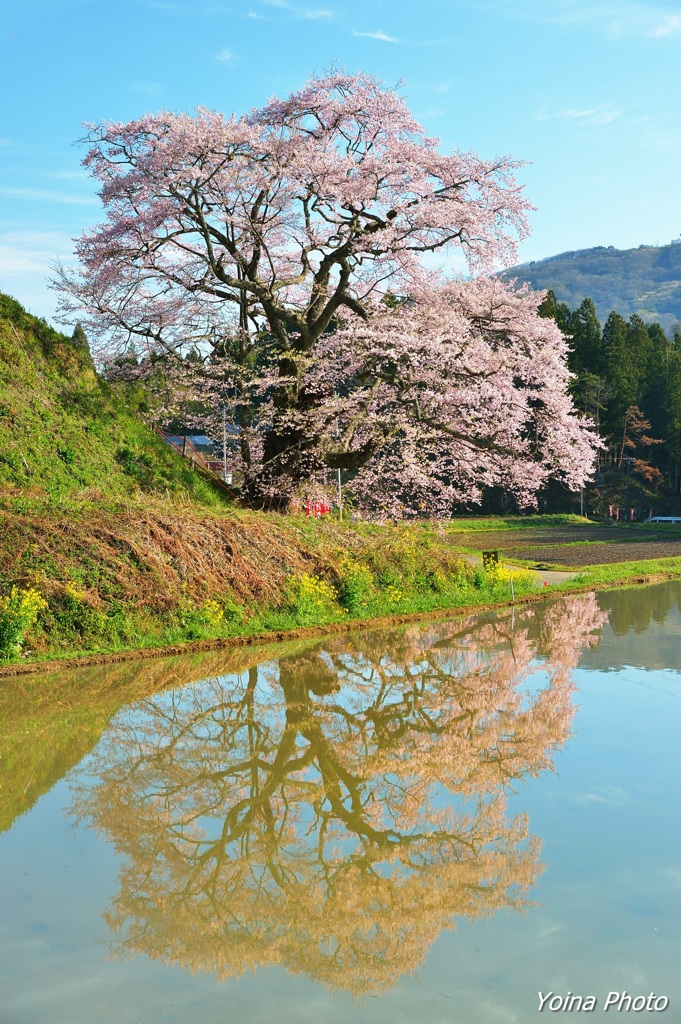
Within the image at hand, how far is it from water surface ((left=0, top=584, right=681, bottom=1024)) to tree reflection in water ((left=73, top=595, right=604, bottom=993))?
0.02 m

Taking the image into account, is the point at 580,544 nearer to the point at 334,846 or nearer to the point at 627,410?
the point at 627,410

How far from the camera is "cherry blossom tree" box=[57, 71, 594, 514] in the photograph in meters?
16.9

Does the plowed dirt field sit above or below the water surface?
above

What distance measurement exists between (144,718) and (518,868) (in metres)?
4.70

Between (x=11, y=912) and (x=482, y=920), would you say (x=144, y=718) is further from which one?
(x=482, y=920)

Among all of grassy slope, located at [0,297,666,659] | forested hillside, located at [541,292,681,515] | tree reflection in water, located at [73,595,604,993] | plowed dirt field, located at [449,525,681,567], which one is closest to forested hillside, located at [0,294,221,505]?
grassy slope, located at [0,297,666,659]

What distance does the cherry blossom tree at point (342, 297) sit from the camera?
1694 cm

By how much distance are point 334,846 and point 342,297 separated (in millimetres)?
14025

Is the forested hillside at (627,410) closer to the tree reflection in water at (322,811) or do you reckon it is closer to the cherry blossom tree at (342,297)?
the cherry blossom tree at (342,297)

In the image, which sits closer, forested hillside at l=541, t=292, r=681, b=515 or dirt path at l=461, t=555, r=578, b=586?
dirt path at l=461, t=555, r=578, b=586

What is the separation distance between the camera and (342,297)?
61.1 feet

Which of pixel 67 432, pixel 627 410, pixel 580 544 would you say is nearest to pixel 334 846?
pixel 67 432

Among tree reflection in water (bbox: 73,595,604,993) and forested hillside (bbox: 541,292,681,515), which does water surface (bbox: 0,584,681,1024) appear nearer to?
tree reflection in water (bbox: 73,595,604,993)

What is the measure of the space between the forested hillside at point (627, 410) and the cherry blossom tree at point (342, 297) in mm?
44019
